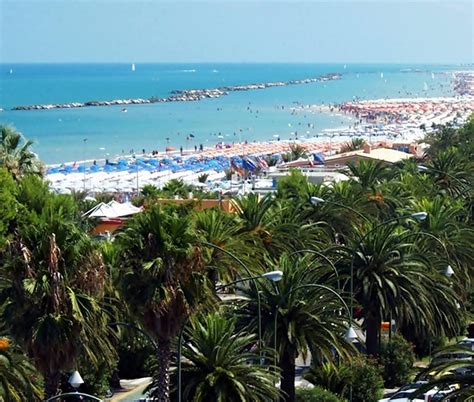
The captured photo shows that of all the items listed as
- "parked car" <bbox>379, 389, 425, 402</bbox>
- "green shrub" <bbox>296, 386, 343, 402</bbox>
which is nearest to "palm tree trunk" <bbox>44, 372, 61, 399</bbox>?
"green shrub" <bbox>296, 386, 343, 402</bbox>

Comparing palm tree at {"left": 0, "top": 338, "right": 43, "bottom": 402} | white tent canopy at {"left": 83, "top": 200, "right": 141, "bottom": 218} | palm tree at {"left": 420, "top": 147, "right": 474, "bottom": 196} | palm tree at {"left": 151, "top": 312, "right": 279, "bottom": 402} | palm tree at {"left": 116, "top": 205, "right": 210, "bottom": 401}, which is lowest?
white tent canopy at {"left": 83, "top": 200, "right": 141, "bottom": 218}

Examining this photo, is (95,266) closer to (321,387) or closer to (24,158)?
(321,387)

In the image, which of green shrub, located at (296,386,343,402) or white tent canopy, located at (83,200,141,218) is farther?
white tent canopy, located at (83,200,141,218)

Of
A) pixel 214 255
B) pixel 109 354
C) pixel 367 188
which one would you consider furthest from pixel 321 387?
pixel 367 188

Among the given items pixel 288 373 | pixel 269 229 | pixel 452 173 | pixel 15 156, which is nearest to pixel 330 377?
pixel 288 373

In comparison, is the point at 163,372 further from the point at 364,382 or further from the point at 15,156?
the point at 15,156

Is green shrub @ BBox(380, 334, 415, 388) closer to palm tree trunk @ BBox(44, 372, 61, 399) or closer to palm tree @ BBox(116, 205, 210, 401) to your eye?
palm tree @ BBox(116, 205, 210, 401)

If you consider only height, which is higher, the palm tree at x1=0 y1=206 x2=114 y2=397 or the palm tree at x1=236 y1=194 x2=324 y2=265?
the palm tree at x1=0 y1=206 x2=114 y2=397
